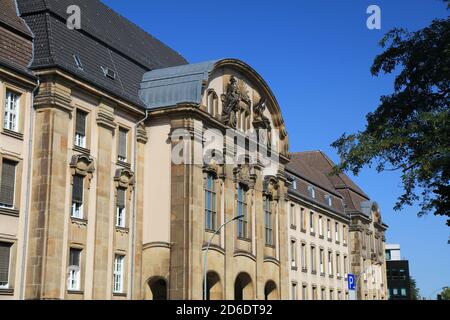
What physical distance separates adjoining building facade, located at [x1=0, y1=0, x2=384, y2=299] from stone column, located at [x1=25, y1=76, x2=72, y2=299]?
0.05 metres

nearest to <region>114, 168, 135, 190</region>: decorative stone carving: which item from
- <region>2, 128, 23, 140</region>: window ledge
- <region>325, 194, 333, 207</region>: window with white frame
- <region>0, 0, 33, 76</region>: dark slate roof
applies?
<region>2, 128, 23, 140</region>: window ledge

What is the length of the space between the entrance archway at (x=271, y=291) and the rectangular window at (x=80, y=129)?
17.6 m

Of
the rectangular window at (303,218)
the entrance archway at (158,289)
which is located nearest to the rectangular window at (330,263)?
the rectangular window at (303,218)

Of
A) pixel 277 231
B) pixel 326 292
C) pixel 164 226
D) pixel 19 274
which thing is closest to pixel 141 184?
pixel 164 226

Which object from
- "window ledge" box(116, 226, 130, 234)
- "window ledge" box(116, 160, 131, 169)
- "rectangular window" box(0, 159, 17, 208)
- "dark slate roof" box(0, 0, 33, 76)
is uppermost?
"dark slate roof" box(0, 0, 33, 76)

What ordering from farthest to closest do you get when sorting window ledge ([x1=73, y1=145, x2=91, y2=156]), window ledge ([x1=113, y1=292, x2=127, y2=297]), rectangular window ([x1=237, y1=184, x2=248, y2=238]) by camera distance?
A: rectangular window ([x1=237, y1=184, x2=248, y2=238]), window ledge ([x1=113, y1=292, x2=127, y2=297]), window ledge ([x1=73, y1=145, x2=91, y2=156])

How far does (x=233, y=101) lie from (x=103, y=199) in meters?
11.4

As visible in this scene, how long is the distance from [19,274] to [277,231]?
847 inches

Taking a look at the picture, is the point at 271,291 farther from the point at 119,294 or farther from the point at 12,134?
the point at 12,134

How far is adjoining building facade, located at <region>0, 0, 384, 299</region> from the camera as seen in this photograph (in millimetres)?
25828

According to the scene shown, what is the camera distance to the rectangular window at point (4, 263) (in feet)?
79.4

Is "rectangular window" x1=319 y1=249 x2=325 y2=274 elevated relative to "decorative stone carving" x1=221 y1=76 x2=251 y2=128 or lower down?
lower down

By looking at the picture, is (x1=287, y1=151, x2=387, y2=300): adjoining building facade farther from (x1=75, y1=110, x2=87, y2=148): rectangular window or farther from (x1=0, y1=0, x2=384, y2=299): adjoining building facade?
(x1=75, y1=110, x2=87, y2=148): rectangular window

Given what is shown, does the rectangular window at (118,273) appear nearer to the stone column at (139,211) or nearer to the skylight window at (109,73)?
the stone column at (139,211)
